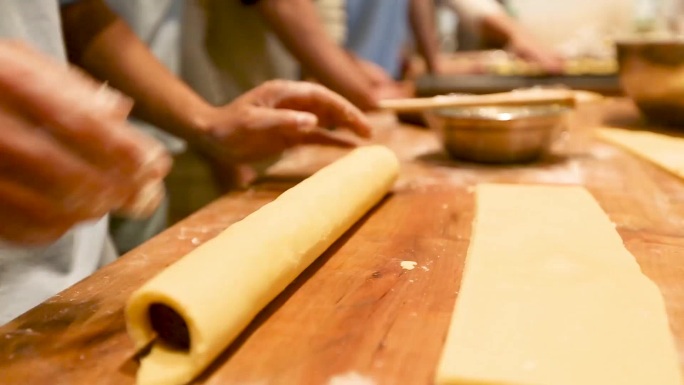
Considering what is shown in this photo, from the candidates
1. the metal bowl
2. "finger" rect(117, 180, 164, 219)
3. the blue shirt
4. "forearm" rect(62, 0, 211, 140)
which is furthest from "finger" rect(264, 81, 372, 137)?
the blue shirt

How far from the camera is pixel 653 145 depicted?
122 centimetres

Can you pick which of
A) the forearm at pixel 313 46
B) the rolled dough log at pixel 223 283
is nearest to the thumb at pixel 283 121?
the rolled dough log at pixel 223 283

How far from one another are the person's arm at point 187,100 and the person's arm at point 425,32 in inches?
64.3

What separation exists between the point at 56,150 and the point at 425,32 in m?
2.50

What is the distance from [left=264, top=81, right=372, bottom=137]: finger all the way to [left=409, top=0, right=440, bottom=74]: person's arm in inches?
63.4

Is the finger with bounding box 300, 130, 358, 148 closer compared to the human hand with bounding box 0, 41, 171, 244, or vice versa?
the human hand with bounding box 0, 41, 171, 244

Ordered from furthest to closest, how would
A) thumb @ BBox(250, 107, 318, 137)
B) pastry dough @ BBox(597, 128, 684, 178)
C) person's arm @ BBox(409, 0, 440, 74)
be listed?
person's arm @ BBox(409, 0, 440, 74)
pastry dough @ BBox(597, 128, 684, 178)
thumb @ BBox(250, 107, 318, 137)

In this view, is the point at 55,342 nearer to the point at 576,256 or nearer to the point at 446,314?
the point at 446,314

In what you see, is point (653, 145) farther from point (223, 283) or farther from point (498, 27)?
point (498, 27)

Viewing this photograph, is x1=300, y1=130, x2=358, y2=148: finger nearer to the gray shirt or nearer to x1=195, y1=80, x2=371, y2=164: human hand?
x1=195, y1=80, x2=371, y2=164: human hand

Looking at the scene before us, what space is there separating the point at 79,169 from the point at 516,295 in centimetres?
39

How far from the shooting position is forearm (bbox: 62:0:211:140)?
1.08 metres

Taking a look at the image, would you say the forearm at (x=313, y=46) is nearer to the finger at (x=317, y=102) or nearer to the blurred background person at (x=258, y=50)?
the blurred background person at (x=258, y=50)

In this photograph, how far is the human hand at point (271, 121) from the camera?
3.25 ft
